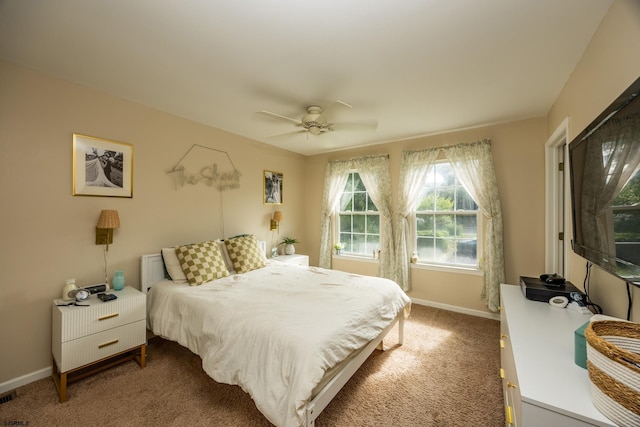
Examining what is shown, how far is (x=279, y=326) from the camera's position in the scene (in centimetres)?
165

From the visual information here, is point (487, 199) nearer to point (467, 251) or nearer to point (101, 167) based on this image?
point (467, 251)

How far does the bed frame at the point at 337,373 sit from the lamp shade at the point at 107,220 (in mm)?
461

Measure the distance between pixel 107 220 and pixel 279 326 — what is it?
192 centimetres

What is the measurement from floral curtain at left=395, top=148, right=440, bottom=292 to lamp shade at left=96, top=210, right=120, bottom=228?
11.3 feet

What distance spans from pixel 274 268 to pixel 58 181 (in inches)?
86.2

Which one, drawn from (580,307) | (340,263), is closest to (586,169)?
(580,307)

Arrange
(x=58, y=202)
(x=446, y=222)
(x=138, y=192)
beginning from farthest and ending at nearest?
1. (x=446, y=222)
2. (x=138, y=192)
3. (x=58, y=202)

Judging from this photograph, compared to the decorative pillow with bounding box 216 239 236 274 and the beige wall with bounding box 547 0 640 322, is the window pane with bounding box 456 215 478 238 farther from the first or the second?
the decorative pillow with bounding box 216 239 236 274

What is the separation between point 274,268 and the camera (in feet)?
10.5

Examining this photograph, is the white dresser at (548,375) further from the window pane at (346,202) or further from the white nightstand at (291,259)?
the window pane at (346,202)

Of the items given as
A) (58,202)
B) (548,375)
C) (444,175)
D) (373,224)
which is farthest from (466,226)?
(58,202)

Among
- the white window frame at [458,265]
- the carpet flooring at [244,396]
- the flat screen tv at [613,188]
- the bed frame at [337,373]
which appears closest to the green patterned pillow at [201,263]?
the bed frame at [337,373]

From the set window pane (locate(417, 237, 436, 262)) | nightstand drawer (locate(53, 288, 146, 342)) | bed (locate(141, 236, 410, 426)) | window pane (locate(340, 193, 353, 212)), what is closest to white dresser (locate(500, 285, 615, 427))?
bed (locate(141, 236, 410, 426))

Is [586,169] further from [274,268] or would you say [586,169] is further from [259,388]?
[274,268]
